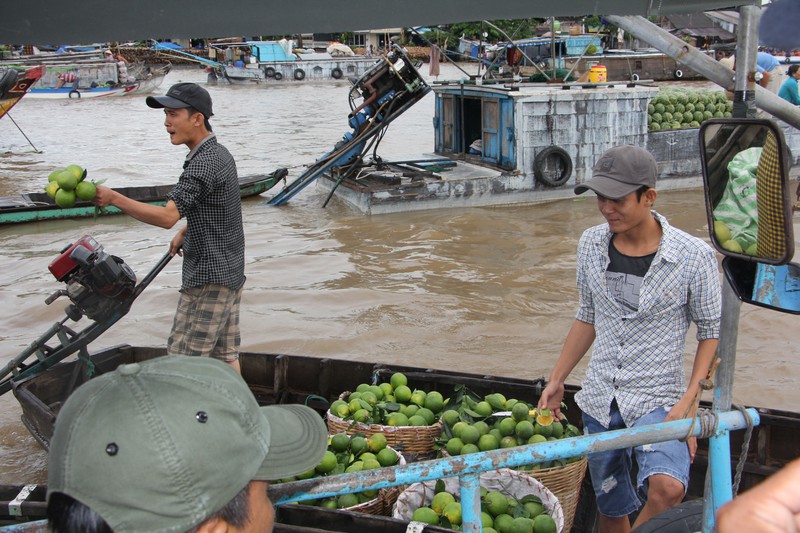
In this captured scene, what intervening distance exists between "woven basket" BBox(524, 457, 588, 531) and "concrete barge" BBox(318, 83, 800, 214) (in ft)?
Answer: 26.4

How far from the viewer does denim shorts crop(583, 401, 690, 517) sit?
2.78 meters

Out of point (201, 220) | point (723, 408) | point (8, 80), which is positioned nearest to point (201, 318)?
point (201, 220)

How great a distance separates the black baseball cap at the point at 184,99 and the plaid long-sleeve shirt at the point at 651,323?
205cm

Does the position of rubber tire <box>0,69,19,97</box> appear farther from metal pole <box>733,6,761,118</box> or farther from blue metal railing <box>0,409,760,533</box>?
metal pole <box>733,6,761,118</box>

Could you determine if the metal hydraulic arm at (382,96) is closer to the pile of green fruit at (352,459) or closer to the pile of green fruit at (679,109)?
the pile of green fruit at (679,109)

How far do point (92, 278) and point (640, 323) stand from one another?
2940mm

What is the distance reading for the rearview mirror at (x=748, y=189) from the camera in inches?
67.1

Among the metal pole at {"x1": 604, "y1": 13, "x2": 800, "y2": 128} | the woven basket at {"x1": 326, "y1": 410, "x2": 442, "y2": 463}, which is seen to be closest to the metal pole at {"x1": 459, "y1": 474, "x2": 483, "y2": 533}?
the metal pole at {"x1": 604, "y1": 13, "x2": 800, "y2": 128}

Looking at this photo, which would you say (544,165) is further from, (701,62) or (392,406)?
(701,62)

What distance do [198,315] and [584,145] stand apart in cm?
882

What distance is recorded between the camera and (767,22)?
A: 199cm

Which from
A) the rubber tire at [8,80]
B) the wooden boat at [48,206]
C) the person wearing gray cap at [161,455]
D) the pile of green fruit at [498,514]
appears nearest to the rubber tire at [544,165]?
the wooden boat at [48,206]

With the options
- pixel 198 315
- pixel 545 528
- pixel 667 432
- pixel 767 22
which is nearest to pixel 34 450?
pixel 198 315

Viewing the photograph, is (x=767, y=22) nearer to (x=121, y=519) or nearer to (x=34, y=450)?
(x=121, y=519)
